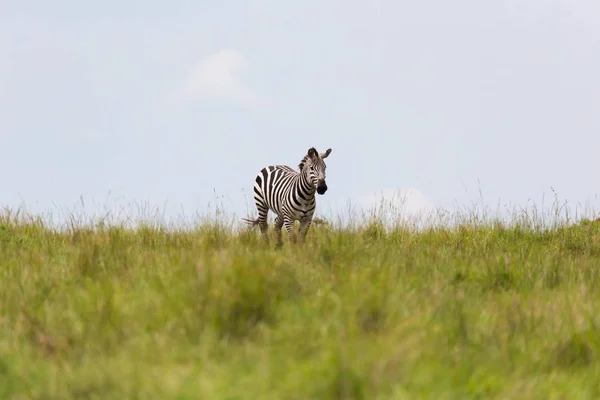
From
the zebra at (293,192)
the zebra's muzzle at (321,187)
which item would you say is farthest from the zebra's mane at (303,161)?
the zebra's muzzle at (321,187)

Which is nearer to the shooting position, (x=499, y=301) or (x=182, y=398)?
(x=182, y=398)

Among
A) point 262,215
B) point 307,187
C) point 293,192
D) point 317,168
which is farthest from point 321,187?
point 262,215

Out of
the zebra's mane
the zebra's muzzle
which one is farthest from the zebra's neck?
the zebra's muzzle

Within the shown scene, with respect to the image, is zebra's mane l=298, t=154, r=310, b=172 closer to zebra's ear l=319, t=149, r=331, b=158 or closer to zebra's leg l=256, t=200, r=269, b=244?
zebra's ear l=319, t=149, r=331, b=158

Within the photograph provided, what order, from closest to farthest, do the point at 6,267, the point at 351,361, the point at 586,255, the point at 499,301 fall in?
the point at 351,361, the point at 499,301, the point at 6,267, the point at 586,255

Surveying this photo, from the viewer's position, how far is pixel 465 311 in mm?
4793

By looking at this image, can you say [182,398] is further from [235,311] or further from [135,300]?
[135,300]

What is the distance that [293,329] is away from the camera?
152 inches

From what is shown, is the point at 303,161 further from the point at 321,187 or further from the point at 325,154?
the point at 321,187

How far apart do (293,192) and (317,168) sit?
76cm

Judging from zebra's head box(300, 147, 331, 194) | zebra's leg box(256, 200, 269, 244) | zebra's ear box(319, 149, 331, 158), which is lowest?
zebra's leg box(256, 200, 269, 244)

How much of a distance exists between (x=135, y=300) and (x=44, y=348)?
71 cm

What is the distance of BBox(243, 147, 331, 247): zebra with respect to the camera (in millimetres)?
10872

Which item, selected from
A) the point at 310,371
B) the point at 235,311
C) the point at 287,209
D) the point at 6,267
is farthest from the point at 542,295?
the point at 287,209
